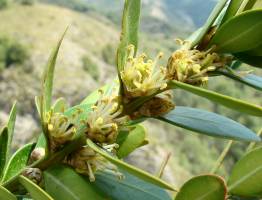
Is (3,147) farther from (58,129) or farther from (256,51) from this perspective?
(256,51)

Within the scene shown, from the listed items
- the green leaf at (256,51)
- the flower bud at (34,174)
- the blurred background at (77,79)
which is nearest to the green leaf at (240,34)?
the green leaf at (256,51)

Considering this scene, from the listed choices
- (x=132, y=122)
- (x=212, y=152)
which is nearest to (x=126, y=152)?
(x=132, y=122)

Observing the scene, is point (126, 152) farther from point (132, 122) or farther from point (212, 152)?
point (212, 152)

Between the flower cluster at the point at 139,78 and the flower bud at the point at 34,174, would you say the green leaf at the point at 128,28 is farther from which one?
the flower bud at the point at 34,174

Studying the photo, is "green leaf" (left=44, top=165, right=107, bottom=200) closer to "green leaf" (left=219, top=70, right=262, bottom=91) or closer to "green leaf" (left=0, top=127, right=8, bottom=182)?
"green leaf" (left=0, top=127, right=8, bottom=182)

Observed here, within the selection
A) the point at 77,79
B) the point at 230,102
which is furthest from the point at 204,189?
the point at 77,79

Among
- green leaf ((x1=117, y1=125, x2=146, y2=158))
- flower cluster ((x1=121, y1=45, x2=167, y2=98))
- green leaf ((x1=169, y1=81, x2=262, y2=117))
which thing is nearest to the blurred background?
green leaf ((x1=117, y1=125, x2=146, y2=158))

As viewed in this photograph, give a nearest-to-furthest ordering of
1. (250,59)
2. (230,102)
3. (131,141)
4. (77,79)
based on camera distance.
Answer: (230,102)
(250,59)
(131,141)
(77,79)
